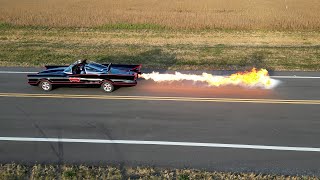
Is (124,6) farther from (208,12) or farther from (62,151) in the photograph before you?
(62,151)

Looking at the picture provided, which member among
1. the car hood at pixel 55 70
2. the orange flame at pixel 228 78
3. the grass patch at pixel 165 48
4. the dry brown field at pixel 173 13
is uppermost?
the dry brown field at pixel 173 13

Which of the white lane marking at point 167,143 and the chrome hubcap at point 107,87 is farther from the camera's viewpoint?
the chrome hubcap at point 107,87

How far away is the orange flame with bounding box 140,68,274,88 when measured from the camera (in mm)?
16844

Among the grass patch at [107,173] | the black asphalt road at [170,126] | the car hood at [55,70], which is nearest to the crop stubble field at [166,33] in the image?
the car hood at [55,70]

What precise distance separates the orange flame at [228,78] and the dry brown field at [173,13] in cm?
1515

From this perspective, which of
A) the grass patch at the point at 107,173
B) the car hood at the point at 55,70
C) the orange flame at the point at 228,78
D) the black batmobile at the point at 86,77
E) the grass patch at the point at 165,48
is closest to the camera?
the grass patch at the point at 107,173

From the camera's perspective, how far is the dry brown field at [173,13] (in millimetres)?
33031

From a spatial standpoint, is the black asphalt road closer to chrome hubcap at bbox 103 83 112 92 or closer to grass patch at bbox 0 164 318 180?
chrome hubcap at bbox 103 83 112 92

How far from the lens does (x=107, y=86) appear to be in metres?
15.8

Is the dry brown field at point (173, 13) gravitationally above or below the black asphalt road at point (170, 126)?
above

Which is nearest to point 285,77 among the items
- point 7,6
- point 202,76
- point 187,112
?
point 202,76

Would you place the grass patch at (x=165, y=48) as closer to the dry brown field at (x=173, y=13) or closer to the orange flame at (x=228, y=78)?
the orange flame at (x=228, y=78)

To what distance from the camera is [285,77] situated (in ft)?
58.5

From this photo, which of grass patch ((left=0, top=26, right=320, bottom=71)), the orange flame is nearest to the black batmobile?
the orange flame
